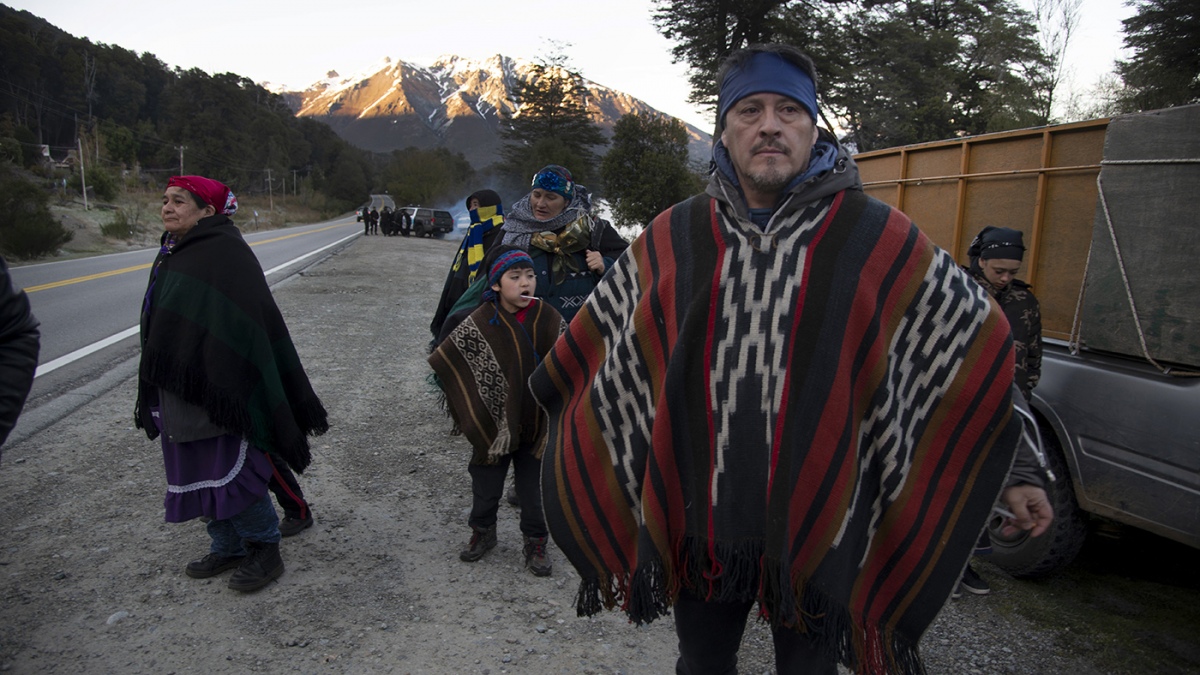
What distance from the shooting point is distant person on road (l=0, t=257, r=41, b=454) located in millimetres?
2236

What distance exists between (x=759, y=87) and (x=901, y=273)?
0.57 meters

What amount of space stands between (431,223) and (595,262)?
3631cm

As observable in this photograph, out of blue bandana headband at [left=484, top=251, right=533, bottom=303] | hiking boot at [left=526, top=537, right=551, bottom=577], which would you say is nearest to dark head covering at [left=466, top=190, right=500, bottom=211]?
blue bandana headband at [left=484, top=251, right=533, bottom=303]

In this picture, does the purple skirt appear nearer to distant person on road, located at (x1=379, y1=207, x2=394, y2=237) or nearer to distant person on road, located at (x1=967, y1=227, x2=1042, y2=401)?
distant person on road, located at (x1=967, y1=227, x2=1042, y2=401)

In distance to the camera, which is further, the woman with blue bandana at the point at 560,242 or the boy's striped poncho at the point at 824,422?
the woman with blue bandana at the point at 560,242

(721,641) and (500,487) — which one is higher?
(721,641)

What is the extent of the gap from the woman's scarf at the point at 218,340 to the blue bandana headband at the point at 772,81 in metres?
2.46

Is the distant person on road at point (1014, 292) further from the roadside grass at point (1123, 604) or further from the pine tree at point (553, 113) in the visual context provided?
the pine tree at point (553, 113)

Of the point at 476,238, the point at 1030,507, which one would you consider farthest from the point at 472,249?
the point at 1030,507

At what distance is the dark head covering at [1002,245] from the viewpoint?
360cm

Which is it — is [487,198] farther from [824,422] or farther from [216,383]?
[824,422]

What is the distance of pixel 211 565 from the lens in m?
3.51

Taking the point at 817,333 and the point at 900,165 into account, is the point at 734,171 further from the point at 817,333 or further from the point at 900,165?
the point at 900,165

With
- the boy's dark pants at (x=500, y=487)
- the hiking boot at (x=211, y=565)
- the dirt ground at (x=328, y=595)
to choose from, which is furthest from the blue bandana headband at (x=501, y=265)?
the hiking boot at (x=211, y=565)
